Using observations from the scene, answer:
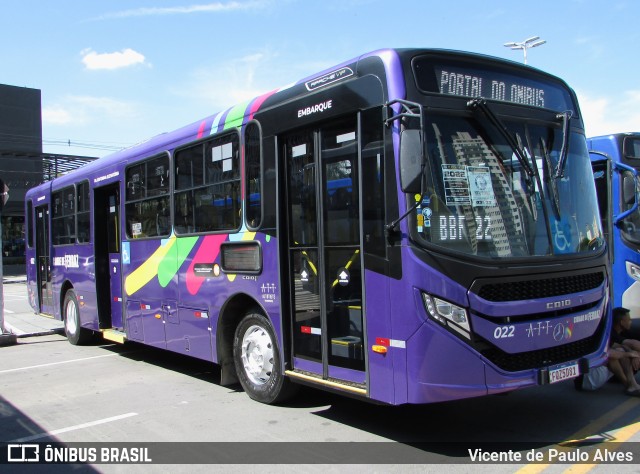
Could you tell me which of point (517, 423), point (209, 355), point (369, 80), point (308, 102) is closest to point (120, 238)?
point (209, 355)

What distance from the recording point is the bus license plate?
4.59m

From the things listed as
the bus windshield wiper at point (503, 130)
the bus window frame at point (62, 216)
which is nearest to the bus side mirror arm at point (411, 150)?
the bus windshield wiper at point (503, 130)

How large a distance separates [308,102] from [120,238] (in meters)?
5.06

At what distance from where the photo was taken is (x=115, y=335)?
29.9ft

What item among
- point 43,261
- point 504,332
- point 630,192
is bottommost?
point 504,332

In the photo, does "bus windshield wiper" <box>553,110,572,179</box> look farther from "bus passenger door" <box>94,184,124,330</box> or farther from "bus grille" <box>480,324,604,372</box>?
"bus passenger door" <box>94,184,124,330</box>

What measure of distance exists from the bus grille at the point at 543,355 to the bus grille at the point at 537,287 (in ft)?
1.35

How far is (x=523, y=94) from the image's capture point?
507 centimetres

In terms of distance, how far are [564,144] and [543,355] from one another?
74.0 inches

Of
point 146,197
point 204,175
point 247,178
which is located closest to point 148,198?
point 146,197

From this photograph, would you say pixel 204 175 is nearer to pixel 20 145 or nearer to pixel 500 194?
pixel 500 194

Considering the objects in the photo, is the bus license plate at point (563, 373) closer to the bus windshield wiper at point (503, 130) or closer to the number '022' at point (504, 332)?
the number '022' at point (504, 332)

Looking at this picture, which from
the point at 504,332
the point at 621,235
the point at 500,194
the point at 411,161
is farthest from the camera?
the point at 621,235

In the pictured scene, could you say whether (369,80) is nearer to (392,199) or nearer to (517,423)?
(392,199)
